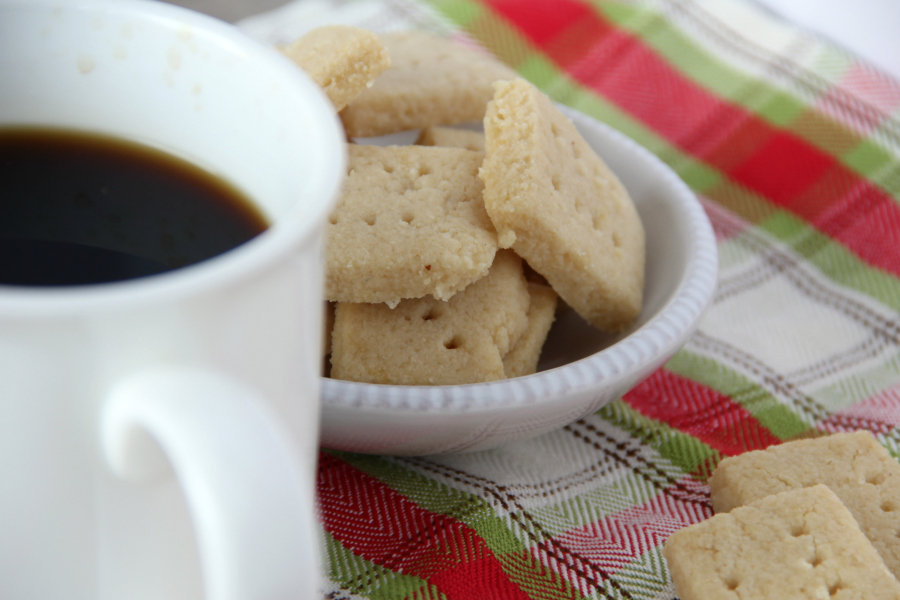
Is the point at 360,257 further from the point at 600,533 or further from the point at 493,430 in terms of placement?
the point at 600,533

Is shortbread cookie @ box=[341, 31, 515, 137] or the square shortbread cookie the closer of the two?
the square shortbread cookie

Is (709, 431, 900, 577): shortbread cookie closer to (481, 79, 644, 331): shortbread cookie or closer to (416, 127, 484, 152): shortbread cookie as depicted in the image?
(481, 79, 644, 331): shortbread cookie

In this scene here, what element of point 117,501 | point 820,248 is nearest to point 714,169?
point 820,248

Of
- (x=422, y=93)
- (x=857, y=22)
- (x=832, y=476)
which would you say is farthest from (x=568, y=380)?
(x=857, y=22)

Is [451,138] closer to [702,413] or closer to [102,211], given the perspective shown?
[702,413]

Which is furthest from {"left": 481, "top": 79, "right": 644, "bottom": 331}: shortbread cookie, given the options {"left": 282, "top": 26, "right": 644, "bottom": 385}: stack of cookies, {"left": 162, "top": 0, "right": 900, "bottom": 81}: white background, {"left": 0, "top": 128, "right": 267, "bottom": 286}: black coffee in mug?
{"left": 162, "top": 0, "right": 900, "bottom": 81}: white background
